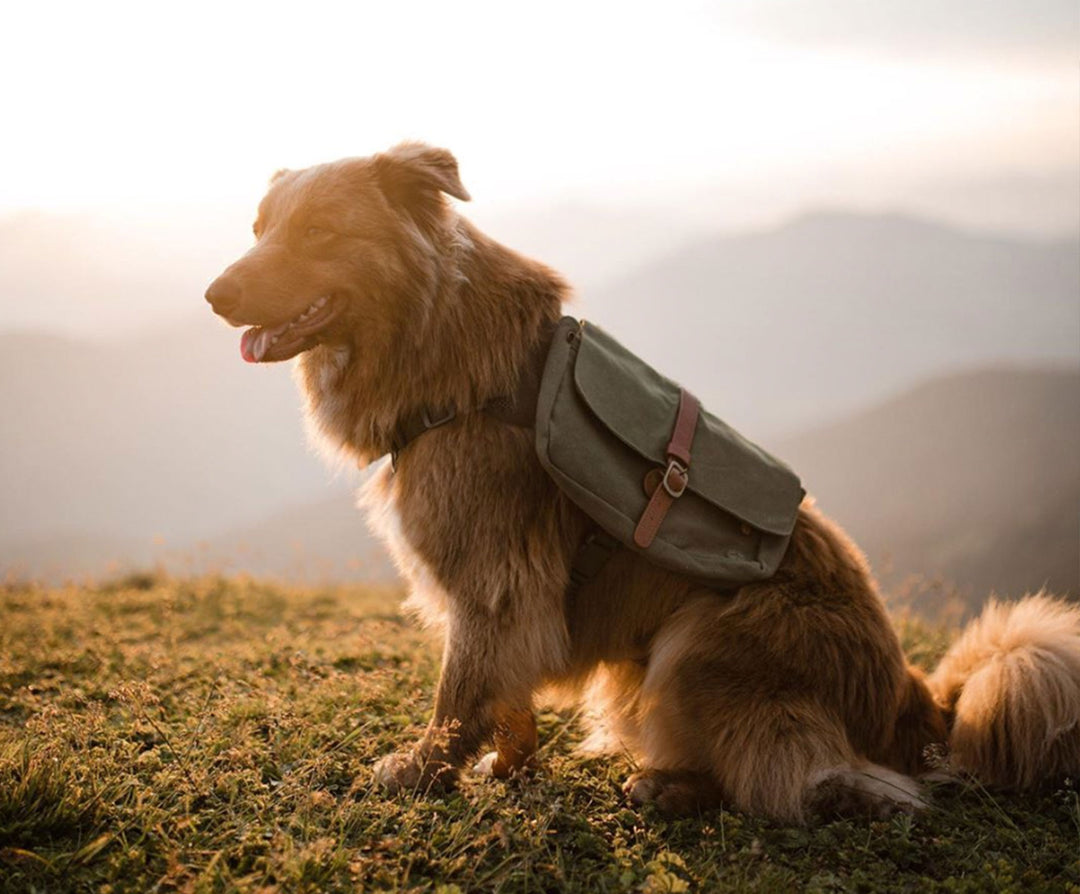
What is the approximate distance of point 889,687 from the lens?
11.0 feet

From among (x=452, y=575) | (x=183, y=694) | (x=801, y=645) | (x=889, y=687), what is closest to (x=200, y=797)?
(x=452, y=575)

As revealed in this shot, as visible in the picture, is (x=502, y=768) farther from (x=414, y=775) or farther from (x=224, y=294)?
(x=224, y=294)

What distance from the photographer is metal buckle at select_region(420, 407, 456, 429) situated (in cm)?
339

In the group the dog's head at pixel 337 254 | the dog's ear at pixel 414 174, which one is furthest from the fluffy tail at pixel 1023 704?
the dog's ear at pixel 414 174

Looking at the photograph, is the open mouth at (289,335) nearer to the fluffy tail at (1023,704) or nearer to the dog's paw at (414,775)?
the dog's paw at (414,775)

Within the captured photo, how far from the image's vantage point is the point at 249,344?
11.1 ft

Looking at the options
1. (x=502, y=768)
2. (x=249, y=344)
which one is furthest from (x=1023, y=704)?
(x=249, y=344)

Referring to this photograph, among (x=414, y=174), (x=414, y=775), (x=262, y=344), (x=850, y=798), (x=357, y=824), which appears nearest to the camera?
(x=357, y=824)

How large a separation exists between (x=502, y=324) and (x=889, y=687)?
2058 mm

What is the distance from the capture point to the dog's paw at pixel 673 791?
3193mm

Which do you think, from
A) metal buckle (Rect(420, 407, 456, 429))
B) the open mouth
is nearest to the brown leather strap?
metal buckle (Rect(420, 407, 456, 429))

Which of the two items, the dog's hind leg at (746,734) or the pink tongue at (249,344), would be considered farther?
the pink tongue at (249,344)

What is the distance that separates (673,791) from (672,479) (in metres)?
1.16

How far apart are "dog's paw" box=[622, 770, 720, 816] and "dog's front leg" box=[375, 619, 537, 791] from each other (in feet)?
1.79
